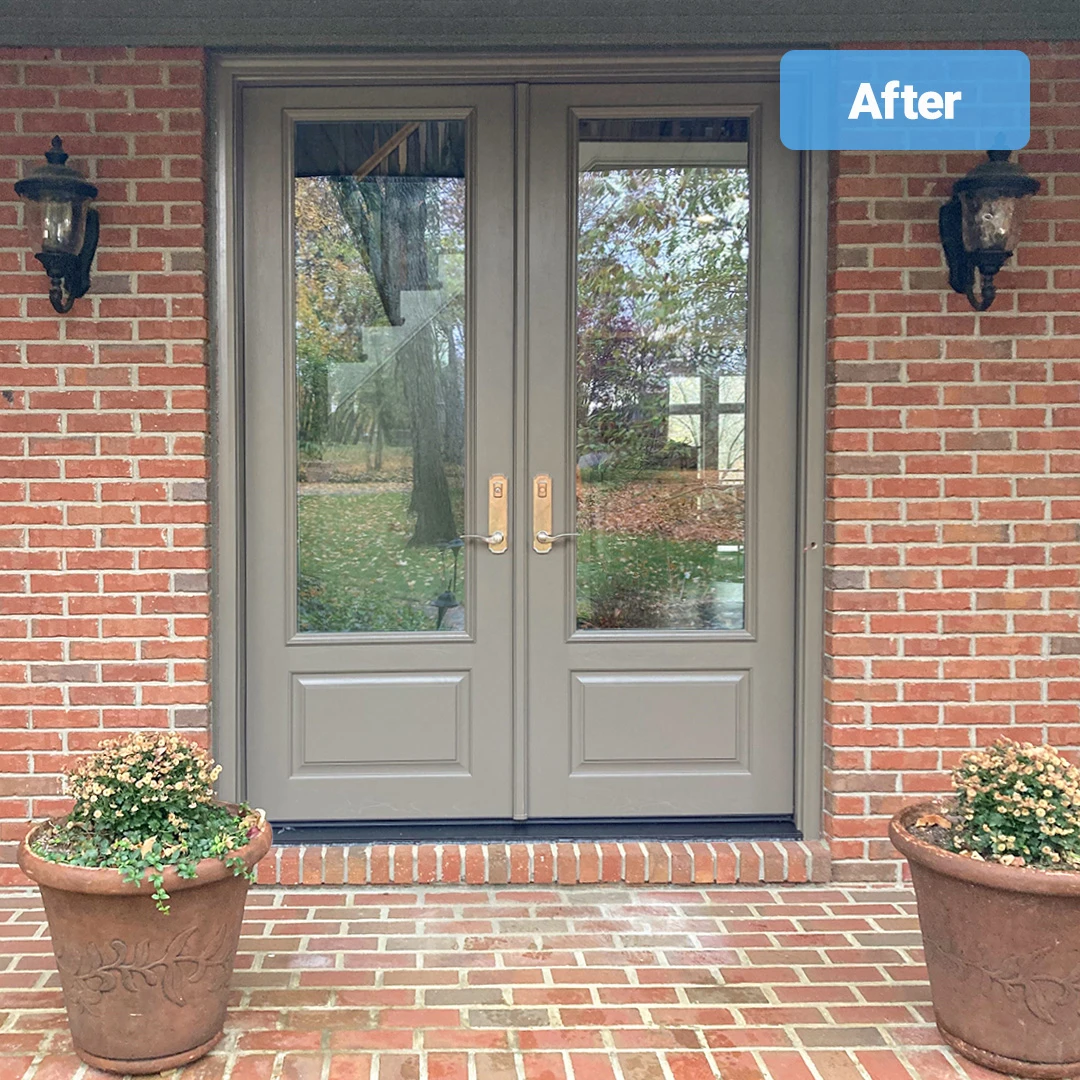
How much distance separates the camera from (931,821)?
8.39 feet

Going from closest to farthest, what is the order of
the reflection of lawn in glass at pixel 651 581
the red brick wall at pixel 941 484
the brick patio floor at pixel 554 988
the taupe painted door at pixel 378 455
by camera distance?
the brick patio floor at pixel 554 988 → the red brick wall at pixel 941 484 → the taupe painted door at pixel 378 455 → the reflection of lawn in glass at pixel 651 581

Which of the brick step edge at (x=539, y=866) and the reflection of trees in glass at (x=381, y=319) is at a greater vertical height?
the reflection of trees in glass at (x=381, y=319)

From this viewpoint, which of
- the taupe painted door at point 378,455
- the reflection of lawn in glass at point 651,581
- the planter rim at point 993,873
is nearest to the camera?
the planter rim at point 993,873

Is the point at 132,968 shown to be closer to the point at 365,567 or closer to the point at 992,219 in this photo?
the point at 365,567

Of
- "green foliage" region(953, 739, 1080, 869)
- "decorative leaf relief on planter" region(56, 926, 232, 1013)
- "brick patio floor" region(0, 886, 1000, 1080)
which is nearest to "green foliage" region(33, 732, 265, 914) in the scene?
"decorative leaf relief on planter" region(56, 926, 232, 1013)

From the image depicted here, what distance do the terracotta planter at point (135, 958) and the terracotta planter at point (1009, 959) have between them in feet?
5.36

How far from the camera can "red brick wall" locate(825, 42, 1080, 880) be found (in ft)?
11.3

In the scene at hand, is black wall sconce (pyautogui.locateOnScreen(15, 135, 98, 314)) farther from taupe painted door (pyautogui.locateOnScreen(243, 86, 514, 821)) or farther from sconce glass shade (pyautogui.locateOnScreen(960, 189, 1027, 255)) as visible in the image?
sconce glass shade (pyautogui.locateOnScreen(960, 189, 1027, 255))

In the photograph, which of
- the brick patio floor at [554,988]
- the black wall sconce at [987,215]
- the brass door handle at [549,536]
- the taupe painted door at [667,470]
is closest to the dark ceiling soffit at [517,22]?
the taupe painted door at [667,470]

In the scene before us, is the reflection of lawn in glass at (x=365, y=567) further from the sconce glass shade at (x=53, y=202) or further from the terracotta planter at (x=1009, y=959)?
the terracotta planter at (x=1009, y=959)

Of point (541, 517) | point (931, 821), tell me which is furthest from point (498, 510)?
point (931, 821)

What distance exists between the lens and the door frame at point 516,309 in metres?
3.48

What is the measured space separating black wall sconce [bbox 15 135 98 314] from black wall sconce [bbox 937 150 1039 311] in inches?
107

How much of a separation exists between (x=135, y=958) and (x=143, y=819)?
301 mm
